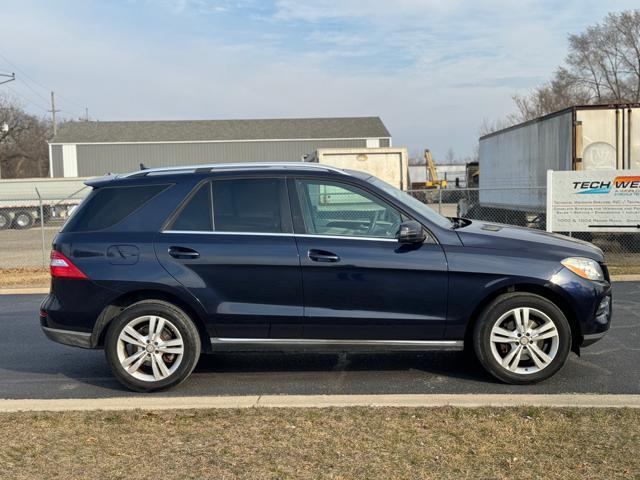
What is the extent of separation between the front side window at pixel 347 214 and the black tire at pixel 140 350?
1256 mm

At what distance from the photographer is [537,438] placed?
4.04 meters

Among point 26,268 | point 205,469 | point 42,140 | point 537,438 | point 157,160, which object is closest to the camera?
point 205,469

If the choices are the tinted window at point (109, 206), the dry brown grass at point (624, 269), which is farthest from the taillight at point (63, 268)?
the dry brown grass at point (624, 269)

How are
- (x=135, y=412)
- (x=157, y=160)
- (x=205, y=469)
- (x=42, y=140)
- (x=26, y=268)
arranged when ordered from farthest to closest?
(x=42, y=140), (x=157, y=160), (x=26, y=268), (x=135, y=412), (x=205, y=469)

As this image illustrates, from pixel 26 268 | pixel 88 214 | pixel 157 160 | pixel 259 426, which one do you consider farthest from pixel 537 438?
pixel 157 160

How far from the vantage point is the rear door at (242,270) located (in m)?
5.38

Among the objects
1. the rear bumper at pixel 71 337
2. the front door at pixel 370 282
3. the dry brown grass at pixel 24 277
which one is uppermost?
the front door at pixel 370 282

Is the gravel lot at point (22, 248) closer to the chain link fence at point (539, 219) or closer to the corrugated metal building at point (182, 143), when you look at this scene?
the chain link fence at point (539, 219)

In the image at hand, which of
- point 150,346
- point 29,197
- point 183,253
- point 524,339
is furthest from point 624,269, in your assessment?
point 29,197

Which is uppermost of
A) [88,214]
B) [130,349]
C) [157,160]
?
[157,160]

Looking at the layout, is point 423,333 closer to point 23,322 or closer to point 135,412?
point 135,412

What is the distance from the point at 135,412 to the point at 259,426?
99 centimetres

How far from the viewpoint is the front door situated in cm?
532

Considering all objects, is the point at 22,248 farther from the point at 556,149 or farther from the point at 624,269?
the point at 624,269
